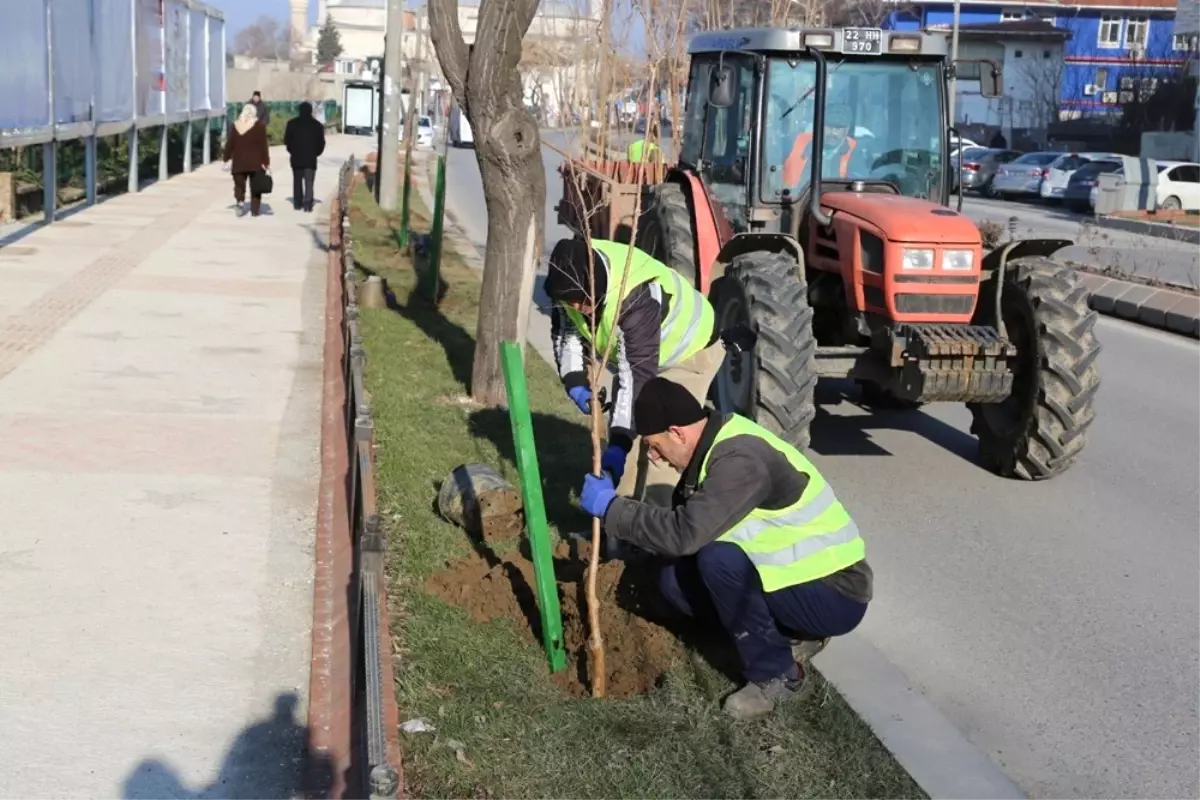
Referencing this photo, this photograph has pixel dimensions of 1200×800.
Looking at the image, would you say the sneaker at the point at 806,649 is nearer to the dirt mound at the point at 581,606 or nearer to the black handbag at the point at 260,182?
the dirt mound at the point at 581,606

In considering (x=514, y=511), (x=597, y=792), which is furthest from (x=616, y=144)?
(x=597, y=792)

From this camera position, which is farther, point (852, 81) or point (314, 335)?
point (314, 335)

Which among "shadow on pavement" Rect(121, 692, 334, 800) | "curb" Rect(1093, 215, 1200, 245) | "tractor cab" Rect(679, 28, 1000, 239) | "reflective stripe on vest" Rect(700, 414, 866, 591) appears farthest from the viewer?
"curb" Rect(1093, 215, 1200, 245)

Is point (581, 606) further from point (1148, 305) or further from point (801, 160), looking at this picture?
point (1148, 305)

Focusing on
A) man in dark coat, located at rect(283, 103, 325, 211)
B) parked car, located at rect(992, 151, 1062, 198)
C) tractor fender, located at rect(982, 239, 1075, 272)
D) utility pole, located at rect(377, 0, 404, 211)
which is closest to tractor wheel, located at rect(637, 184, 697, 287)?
tractor fender, located at rect(982, 239, 1075, 272)

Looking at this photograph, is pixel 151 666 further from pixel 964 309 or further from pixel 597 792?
pixel 964 309

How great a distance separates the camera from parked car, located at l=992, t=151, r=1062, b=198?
40.4 metres

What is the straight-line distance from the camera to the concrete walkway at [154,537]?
16.5 feet

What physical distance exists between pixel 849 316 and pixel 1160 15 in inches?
A: 2936

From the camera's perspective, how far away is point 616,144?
1309cm

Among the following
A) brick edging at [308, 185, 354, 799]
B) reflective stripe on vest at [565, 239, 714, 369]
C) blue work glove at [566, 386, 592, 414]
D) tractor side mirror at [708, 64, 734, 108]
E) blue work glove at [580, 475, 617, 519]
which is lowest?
brick edging at [308, 185, 354, 799]

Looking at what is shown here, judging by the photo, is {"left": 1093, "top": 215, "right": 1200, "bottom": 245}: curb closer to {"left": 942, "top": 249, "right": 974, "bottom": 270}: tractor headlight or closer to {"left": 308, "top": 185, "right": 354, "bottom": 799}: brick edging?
{"left": 942, "top": 249, "right": 974, "bottom": 270}: tractor headlight

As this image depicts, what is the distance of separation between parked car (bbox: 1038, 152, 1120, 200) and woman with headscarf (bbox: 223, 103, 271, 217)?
23668mm

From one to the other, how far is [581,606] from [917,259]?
348 centimetres
